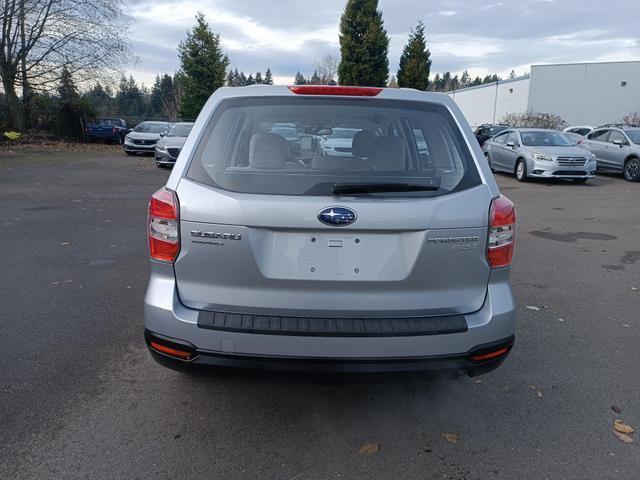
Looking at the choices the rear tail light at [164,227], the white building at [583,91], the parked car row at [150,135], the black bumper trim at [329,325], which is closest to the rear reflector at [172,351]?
the black bumper trim at [329,325]

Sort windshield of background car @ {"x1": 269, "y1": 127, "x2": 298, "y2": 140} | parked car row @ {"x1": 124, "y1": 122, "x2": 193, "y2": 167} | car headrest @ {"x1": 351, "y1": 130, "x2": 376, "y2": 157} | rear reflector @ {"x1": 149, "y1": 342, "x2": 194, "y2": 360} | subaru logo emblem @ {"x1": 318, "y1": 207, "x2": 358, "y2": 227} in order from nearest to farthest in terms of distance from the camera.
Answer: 1. subaru logo emblem @ {"x1": 318, "y1": 207, "x2": 358, "y2": 227}
2. rear reflector @ {"x1": 149, "y1": 342, "x2": 194, "y2": 360}
3. car headrest @ {"x1": 351, "y1": 130, "x2": 376, "y2": 157}
4. windshield of background car @ {"x1": 269, "y1": 127, "x2": 298, "y2": 140}
5. parked car row @ {"x1": 124, "y1": 122, "x2": 193, "y2": 167}

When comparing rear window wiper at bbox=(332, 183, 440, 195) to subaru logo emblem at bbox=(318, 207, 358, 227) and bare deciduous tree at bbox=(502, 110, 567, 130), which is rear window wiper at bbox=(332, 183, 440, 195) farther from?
bare deciduous tree at bbox=(502, 110, 567, 130)

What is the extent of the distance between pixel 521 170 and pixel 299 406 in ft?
47.9

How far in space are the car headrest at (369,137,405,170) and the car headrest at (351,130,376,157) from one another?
0.08 feet

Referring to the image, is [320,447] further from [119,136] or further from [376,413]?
[119,136]

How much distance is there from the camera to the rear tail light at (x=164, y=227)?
8.50 ft

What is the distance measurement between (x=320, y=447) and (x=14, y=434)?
1.68m

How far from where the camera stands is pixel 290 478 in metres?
2.56

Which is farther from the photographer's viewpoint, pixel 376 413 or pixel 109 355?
pixel 109 355

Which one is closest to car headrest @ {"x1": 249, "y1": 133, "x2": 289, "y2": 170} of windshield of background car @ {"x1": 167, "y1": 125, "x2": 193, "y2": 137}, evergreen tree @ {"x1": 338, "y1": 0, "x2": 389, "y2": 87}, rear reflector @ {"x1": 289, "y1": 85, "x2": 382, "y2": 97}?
rear reflector @ {"x1": 289, "y1": 85, "x2": 382, "y2": 97}

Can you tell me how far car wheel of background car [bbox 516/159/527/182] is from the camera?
1573 centimetres

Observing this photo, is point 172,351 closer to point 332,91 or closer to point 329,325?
point 329,325

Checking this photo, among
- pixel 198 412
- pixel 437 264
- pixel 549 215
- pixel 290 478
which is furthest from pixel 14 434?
pixel 549 215

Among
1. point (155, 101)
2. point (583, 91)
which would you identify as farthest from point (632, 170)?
point (155, 101)
